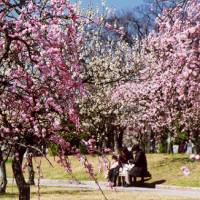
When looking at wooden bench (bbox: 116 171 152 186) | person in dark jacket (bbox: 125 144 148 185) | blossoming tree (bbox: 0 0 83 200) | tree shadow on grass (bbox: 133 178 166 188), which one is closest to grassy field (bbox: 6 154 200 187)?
tree shadow on grass (bbox: 133 178 166 188)

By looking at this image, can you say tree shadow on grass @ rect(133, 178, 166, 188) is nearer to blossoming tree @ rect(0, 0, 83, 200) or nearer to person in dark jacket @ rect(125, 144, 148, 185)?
person in dark jacket @ rect(125, 144, 148, 185)

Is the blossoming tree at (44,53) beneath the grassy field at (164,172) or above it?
above

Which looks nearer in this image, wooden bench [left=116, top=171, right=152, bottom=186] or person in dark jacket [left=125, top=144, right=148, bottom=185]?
person in dark jacket [left=125, top=144, right=148, bottom=185]

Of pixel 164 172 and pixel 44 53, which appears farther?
pixel 164 172

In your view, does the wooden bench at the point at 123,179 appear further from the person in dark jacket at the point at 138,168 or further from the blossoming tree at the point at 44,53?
the blossoming tree at the point at 44,53

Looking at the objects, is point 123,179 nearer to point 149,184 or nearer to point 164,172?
point 149,184

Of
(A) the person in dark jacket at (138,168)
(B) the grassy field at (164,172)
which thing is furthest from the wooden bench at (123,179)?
(B) the grassy field at (164,172)

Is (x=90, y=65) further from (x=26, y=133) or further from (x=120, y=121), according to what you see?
(x=26, y=133)

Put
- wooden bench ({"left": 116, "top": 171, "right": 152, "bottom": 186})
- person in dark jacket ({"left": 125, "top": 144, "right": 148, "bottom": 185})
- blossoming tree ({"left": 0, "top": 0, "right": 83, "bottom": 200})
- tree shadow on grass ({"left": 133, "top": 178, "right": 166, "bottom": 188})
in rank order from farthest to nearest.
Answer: wooden bench ({"left": 116, "top": 171, "right": 152, "bottom": 186})
person in dark jacket ({"left": 125, "top": 144, "right": 148, "bottom": 185})
tree shadow on grass ({"left": 133, "top": 178, "right": 166, "bottom": 188})
blossoming tree ({"left": 0, "top": 0, "right": 83, "bottom": 200})

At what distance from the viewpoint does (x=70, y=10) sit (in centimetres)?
615

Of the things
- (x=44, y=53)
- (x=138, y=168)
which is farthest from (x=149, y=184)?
(x=44, y=53)

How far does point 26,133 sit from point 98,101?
23.9 meters

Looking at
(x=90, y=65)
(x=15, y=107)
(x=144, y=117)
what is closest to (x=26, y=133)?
(x=15, y=107)

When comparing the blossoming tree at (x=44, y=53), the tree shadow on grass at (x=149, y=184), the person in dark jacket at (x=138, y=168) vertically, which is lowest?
the tree shadow on grass at (x=149, y=184)
